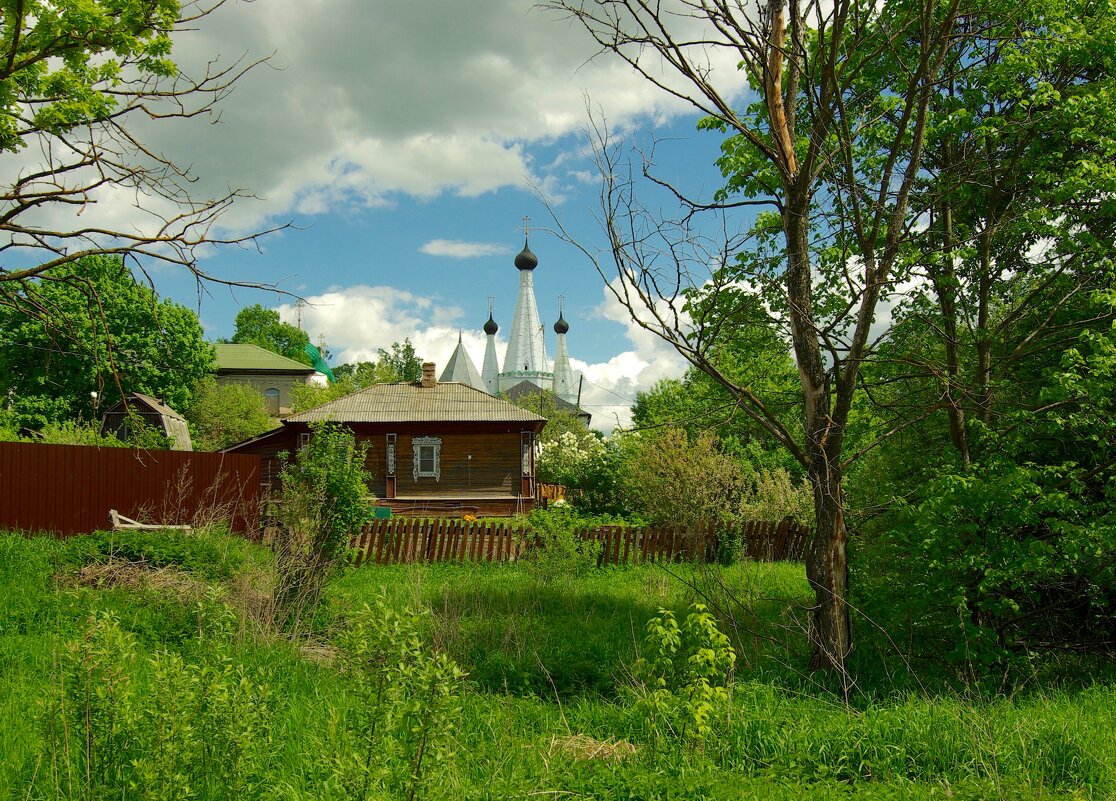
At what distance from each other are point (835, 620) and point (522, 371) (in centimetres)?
8141

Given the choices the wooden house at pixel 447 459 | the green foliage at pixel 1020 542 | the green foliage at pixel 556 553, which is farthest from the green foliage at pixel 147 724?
the wooden house at pixel 447 459

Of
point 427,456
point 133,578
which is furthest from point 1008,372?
point 427,456

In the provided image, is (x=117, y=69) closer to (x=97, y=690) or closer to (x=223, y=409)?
(x=97, y=690)

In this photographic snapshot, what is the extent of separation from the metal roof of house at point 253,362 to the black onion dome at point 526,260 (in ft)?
112

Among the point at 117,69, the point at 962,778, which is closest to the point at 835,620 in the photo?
the point at 962,778

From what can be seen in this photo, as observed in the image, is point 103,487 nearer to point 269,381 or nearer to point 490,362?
point 269,381

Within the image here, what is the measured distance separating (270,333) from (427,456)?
1865 inches

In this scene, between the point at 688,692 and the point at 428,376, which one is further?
the point at 428,376

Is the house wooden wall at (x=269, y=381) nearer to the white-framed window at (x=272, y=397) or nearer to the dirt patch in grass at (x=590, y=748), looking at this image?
the white-framed window at (x=272, y=397)

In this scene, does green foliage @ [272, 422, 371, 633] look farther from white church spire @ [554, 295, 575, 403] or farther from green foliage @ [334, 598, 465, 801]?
white church spire @ [554, 295, 575, 403]

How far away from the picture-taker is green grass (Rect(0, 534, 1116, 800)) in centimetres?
405

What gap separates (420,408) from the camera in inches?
946

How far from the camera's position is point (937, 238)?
8938 millimetres

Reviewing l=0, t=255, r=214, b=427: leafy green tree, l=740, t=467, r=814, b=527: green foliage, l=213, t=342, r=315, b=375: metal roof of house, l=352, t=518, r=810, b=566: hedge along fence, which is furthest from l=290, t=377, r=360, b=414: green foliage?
l=740, t=467, r=814, b=527: green foliage
